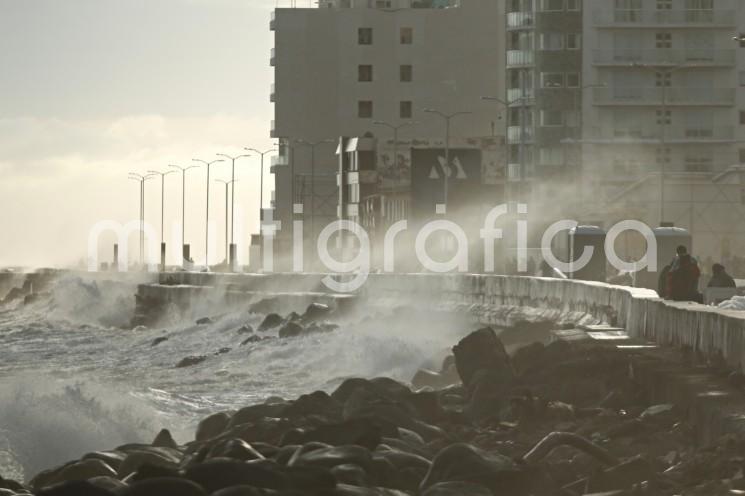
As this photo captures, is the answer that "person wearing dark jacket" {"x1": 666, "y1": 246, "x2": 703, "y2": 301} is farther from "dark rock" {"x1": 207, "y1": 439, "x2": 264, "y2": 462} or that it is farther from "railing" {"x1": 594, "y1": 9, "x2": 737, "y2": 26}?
Answer: "railing" {"x1": 594, "y1": 9, "x2": 737, "y2": 26}

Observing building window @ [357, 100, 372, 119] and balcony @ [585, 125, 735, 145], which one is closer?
balcony @ [585, 125, 735, 145]

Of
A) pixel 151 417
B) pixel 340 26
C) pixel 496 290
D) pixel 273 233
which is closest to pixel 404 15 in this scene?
pixel 340 26

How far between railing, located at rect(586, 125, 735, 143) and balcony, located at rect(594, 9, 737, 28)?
6303mm

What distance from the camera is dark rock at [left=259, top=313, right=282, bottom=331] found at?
62938mm

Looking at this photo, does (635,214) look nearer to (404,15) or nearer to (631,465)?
(404,15)

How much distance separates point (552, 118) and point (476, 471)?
334ft

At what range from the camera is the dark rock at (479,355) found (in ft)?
84.6

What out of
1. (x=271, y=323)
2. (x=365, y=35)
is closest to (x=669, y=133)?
(x=365, y=35)

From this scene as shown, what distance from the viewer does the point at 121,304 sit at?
96.4 m

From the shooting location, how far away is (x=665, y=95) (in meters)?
114

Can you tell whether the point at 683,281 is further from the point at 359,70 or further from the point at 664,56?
the point at 359,70

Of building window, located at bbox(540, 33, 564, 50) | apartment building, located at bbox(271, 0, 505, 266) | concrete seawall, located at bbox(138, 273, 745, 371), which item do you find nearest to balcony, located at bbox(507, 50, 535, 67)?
building window, located at bbox(540, 33, 564, 50)

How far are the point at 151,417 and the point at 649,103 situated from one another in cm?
8821

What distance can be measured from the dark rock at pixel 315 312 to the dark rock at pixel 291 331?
548cm
